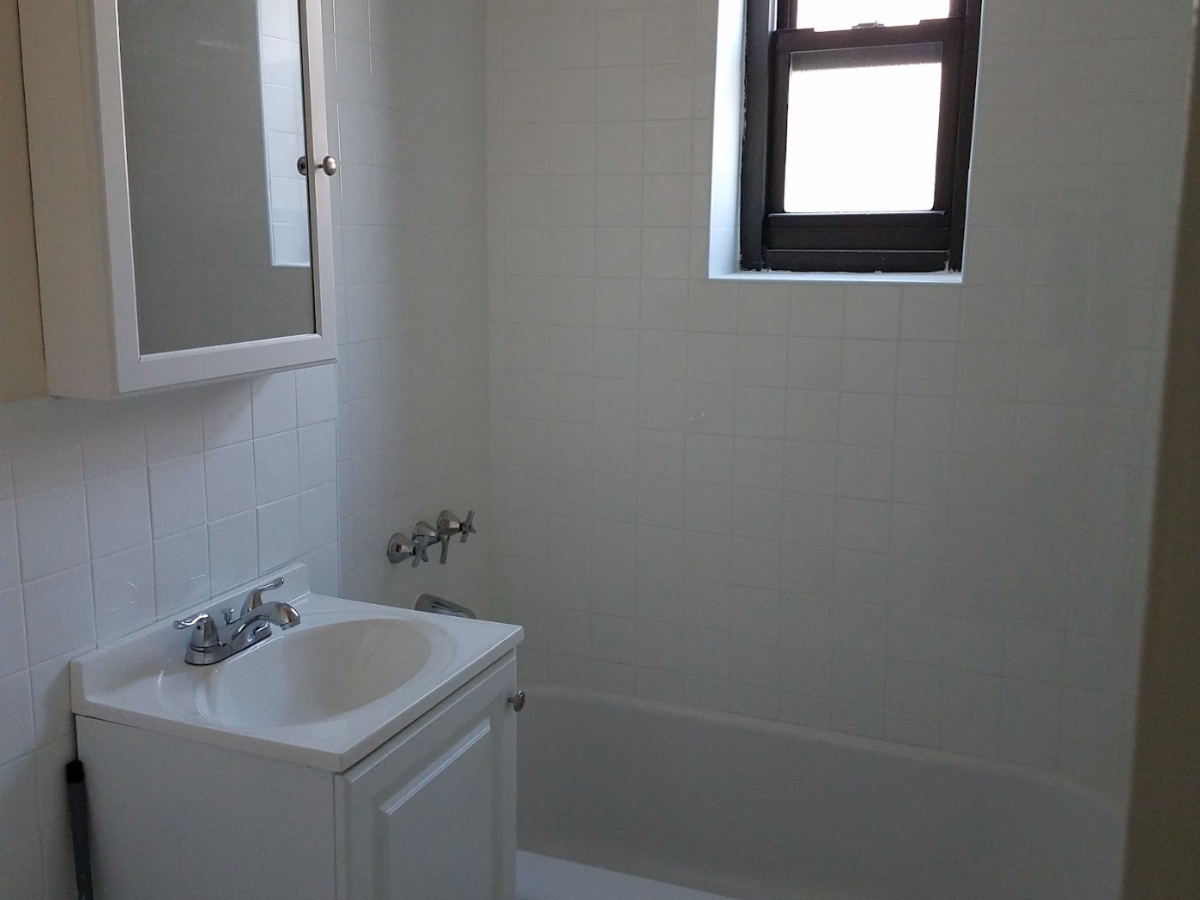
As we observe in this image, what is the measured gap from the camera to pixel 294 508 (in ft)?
6.41

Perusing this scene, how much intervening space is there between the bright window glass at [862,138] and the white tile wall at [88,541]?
1.42 meters

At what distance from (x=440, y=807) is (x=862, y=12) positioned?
1.97 meters

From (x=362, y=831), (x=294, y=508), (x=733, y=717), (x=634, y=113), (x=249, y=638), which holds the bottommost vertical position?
(x=733, y=717)

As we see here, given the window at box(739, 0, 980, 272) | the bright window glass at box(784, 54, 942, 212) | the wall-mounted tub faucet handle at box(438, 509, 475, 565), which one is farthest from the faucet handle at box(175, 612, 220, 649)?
the bright window glass at box(784, 54, 942, 212)

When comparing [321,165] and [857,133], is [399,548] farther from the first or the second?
[857,133]

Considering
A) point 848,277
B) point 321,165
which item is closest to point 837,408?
point 848,277

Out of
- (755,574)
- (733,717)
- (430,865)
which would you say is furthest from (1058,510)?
(430,865)

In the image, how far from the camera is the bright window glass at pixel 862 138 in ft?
Result: 8.27

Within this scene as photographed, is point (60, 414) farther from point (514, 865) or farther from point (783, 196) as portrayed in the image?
point (783, 196)

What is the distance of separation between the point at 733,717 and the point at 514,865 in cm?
88

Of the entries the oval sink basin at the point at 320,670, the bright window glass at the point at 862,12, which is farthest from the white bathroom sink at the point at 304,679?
the bright window glass at the point at 862,12

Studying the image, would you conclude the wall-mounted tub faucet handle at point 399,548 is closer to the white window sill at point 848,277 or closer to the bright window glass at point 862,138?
the white window sill at point 848,277

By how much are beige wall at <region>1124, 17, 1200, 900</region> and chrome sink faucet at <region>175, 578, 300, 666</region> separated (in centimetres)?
159

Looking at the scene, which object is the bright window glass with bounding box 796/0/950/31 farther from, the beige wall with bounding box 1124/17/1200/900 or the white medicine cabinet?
the beige wall with bounding box 1124/17/1200/900
